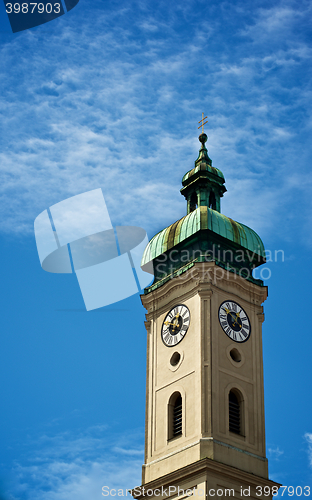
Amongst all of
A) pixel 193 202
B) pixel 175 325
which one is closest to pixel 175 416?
pixel 175 325

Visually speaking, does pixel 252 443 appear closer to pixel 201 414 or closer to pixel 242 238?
pixel 201 414

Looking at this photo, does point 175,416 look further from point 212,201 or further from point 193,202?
point 212,201

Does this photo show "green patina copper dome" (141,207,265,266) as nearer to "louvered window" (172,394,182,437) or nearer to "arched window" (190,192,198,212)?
"arched window" (190,192,198,212)

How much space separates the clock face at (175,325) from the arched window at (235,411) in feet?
12.1

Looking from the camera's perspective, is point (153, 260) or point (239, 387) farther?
point (153, 260)

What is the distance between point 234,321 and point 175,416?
17.8 ft

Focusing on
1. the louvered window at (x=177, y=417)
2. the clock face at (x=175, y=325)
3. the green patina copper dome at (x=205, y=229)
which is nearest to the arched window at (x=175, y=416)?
the louvered window at (x=177, y=417)

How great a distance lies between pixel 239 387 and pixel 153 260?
9.01 m

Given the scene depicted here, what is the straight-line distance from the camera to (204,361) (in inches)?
1545

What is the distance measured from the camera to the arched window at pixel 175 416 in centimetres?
3919

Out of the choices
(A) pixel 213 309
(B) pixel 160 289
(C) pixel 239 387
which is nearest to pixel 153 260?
(B) pixel 160 289

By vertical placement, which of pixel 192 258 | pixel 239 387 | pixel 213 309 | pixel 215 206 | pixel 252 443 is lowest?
pixel 252 443

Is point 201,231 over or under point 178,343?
over

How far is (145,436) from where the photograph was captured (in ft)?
132
